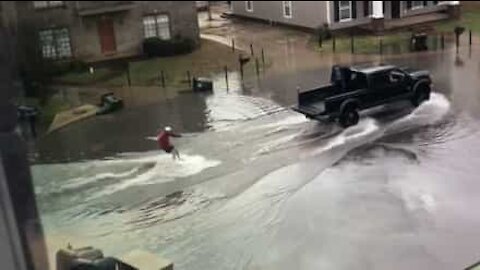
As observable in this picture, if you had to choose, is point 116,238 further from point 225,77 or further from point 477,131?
point 477,131

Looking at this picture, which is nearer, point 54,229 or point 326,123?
point 54,229

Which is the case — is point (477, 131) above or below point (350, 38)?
below

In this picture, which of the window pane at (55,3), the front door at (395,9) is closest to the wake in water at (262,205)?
the front door at (395,9)

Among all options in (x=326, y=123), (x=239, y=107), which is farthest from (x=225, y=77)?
(x=326, y=123)

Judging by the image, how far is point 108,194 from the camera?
6.68ft

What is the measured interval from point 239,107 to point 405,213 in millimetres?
500

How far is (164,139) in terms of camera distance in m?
1.99

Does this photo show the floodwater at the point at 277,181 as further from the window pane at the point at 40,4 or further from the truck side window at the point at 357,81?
the window pane at the point at 40,4

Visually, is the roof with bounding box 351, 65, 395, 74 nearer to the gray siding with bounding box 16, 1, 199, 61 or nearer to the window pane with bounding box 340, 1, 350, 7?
the window pane with bounding box 340, 1, 350, 7

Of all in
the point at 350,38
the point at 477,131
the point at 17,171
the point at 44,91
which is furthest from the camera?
the point at 350,38

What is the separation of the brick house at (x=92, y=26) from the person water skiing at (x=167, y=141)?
0.97 ft

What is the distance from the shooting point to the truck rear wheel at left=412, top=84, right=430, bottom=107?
1927 mm

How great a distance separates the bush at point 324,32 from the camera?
73.9 inches

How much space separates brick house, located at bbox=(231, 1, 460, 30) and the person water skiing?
0.36m
